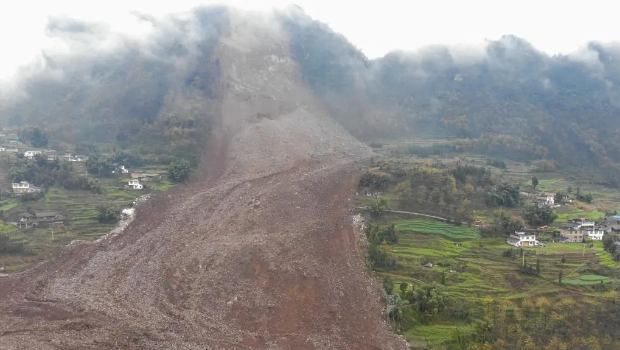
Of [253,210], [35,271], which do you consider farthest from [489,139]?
[35,271]

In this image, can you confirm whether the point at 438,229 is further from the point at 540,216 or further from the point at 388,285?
the point at 388,285

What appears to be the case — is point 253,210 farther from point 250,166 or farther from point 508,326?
point 508,326

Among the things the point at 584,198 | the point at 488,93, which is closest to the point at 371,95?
the point at 488,93

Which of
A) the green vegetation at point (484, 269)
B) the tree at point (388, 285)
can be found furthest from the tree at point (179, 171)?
the tree at point (388, 285)

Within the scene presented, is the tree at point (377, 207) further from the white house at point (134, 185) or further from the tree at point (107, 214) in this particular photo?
the white house at point (134, 185)

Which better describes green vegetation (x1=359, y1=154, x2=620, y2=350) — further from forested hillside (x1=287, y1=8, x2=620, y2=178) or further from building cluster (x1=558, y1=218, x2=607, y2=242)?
forested hillside (x1=287, y1=8, x2=620, y2=178)

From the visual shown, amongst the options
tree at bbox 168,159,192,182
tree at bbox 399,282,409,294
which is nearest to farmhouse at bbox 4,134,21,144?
tree at bbox 168,159,192,182
